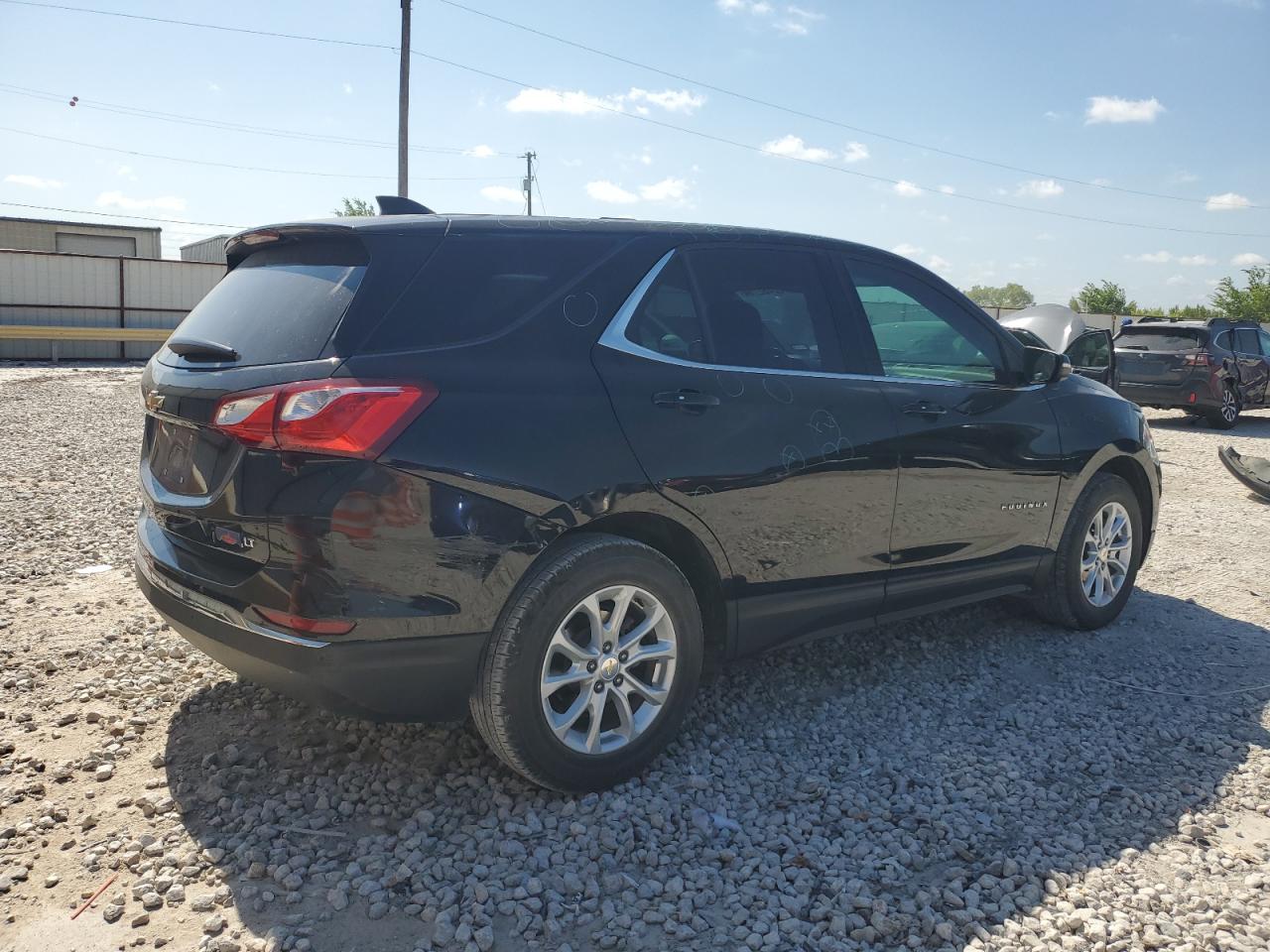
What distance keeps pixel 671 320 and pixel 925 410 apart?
4.06 ft

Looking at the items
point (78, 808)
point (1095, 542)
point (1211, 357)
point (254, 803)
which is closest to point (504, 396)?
Result: point (254, 803)

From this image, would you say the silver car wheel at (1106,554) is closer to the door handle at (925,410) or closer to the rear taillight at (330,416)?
the door handle at (925,410)

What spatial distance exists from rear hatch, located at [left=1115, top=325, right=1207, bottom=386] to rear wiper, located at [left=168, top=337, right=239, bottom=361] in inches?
593

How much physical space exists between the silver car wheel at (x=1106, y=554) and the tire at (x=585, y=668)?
8.29 ft

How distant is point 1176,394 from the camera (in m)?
15.2

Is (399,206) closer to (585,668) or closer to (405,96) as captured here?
(585,668)

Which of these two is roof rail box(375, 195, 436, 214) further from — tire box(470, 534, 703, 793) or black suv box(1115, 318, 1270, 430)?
black suv box(1115, 318, 1270, 430)

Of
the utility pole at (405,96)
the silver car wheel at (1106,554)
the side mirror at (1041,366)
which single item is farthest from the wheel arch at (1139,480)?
the utility pole at (405,96)

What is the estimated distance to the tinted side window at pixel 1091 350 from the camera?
11.7 metres

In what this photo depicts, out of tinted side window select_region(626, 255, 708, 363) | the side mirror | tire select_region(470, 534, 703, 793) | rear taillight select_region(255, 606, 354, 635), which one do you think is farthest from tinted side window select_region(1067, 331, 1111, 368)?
rear taillight select_region(255, 606, 354, 635)

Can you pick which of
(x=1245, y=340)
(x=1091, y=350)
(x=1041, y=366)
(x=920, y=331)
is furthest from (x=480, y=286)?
(x=1245, y=340)

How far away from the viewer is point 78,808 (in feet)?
10.0

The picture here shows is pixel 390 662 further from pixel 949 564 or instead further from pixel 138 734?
pixel 949 564

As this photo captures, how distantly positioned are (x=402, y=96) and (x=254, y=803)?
2289cm
